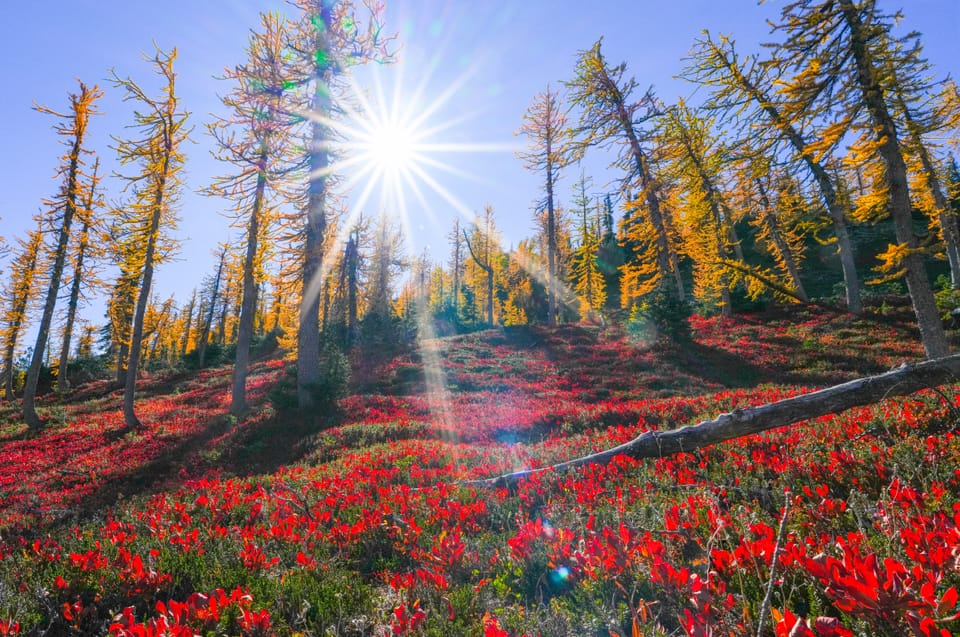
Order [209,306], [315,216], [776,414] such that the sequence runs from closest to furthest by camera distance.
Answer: [776,414] < [315,216] < [209,306]

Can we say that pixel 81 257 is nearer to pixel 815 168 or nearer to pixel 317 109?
pixel 317 109

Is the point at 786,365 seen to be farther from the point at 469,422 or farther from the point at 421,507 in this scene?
the point at 421,507

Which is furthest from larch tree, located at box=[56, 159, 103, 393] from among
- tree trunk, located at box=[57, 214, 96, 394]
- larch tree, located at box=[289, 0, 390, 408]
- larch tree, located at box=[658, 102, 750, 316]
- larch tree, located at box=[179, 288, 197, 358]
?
larch tree, located at box=[179, 288, 197, 358]

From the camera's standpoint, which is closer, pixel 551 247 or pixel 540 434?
pixel 540 434

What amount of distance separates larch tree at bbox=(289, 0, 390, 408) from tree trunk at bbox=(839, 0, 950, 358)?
40.2ft

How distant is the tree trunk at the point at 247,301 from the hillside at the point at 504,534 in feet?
13.1

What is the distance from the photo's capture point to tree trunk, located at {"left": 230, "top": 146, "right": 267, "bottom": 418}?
1470cm

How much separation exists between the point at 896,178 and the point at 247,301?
18.0 metres

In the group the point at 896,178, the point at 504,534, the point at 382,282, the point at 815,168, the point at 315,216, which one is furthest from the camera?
the point at 382,282

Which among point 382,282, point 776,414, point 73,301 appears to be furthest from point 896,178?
point 73,301

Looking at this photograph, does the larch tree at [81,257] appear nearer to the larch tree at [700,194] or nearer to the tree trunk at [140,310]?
the tree trunk at [140,310]

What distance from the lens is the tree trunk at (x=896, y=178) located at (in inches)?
321

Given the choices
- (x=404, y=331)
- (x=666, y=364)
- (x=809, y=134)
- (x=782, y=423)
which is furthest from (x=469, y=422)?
(x=404, y=331)

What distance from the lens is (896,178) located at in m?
8.32
